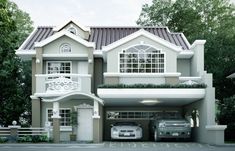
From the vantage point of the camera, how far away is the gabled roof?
35656 millimetres

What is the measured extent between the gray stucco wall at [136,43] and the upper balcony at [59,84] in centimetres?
171

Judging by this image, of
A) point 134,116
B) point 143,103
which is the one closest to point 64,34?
point 143,103

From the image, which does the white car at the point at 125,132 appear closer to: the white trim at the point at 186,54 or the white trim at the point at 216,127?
the white trim at the point at 216,127

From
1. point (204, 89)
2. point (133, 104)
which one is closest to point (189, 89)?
point (204, 89)

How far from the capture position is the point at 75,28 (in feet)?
119

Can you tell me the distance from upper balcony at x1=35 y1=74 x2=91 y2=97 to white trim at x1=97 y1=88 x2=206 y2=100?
276cm

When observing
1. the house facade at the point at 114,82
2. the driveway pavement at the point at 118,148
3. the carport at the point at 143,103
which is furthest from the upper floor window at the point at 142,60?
the driveway pavement at the point at 118,148

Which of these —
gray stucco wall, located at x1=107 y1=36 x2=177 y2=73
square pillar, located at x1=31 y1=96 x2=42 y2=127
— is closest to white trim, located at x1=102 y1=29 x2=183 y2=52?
gray stucco wall, located at x1=107 y1=36 x2=177 y2=73

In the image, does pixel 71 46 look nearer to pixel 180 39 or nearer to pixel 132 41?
pixel 132 41

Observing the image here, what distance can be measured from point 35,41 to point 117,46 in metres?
7.02

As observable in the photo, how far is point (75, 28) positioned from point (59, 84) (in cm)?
597

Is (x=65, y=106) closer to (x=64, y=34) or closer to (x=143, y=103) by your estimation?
(x=64, y=34)

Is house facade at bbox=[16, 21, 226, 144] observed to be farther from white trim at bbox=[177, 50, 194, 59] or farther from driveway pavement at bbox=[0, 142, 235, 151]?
driveway pavement at bbox=[0, 142, 235, 151]

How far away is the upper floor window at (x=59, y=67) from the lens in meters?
34.9
